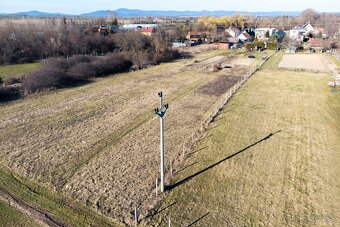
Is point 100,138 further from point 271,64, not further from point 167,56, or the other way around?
point 271,64

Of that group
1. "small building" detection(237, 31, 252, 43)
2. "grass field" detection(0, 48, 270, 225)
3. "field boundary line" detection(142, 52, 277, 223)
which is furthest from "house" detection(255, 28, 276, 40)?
"grass field" detection(0, 48, 270, 225)

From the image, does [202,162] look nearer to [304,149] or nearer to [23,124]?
[304,149]

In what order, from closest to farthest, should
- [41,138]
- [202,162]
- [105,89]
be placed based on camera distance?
[202,162] → [41,138] → [105,89]

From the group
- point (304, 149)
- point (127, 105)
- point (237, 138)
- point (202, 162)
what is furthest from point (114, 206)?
point (127, 105)

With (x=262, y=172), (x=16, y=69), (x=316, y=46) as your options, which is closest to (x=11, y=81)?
(x=16, y=69)

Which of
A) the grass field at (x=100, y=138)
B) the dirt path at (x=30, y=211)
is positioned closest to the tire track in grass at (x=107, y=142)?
the grass field at (x=100, y=138)

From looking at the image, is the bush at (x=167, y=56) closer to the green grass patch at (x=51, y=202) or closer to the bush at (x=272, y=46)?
the bush at (x=272, y=46)

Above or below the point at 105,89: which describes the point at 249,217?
below
